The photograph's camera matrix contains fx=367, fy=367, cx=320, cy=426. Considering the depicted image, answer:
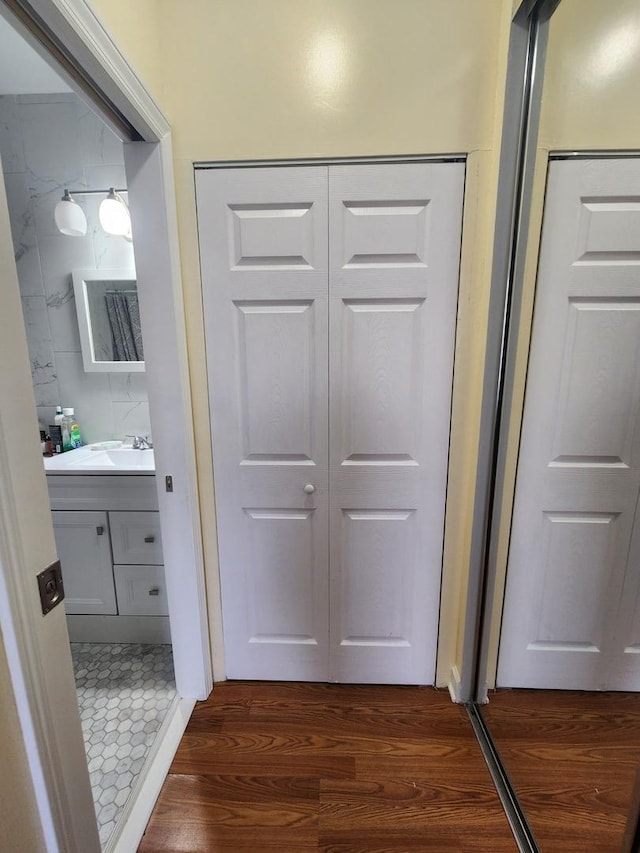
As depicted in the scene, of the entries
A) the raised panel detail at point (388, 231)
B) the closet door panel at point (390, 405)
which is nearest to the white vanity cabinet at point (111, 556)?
the closet door panel at point (390, 405)

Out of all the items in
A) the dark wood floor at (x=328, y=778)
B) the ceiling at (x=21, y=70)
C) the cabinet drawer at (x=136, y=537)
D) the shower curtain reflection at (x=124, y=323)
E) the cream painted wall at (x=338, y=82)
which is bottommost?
the dark wood floor at (x=328, y=778)

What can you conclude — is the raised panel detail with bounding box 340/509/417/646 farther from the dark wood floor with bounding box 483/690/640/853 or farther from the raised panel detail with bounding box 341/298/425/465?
the dark wood floor with bounding box 483/690/640/853

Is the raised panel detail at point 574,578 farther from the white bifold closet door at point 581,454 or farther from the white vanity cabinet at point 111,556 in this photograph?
the white vanity cabinet at point 111,556

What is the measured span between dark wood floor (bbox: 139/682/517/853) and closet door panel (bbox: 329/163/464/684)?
153 millimetres

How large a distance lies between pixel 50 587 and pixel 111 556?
3.74 feet

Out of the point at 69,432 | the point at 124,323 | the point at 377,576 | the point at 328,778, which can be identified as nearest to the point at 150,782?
the point at 328,778

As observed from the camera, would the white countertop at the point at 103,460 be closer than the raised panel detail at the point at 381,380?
No

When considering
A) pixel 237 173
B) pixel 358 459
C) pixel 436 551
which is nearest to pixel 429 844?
pixel 436 551

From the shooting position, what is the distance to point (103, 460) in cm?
182

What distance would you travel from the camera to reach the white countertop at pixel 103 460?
5.08 ft

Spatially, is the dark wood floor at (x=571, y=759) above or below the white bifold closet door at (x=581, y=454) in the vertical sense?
below

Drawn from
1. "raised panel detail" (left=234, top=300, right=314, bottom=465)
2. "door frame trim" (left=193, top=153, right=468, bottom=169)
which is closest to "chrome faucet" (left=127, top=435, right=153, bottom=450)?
"raised panel detail" (left=234, top=300, right=314, bottom=465)

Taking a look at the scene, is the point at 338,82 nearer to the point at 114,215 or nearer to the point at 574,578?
the point at 114,215

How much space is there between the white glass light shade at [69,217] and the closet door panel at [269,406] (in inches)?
35.3
